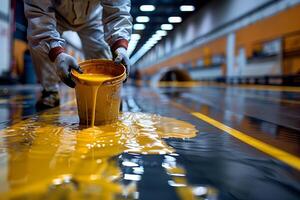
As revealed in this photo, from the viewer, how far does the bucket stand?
2.07 m

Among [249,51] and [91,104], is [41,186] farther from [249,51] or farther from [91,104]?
[249,51]

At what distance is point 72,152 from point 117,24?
54.1 inches

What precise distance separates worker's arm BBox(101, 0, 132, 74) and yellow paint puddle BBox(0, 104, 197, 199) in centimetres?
58

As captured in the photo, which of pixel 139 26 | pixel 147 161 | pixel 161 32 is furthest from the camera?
pixel 161 32

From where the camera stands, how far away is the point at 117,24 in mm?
2643

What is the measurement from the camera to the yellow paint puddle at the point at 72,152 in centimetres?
105

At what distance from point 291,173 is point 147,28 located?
1129 inches

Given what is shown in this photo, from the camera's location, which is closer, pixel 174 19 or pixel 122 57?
pixel 122 57

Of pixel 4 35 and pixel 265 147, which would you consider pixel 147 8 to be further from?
pixel 265 147

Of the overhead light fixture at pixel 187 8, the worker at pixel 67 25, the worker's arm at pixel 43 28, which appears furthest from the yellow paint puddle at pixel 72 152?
the overhead light fixture at pixel 187 8

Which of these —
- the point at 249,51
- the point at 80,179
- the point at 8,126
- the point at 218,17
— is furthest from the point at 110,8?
the point at 218,17

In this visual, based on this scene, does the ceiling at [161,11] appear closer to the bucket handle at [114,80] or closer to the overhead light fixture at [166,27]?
the overhead light fixture at [166,27]

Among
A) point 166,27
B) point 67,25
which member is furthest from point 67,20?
point 166,27

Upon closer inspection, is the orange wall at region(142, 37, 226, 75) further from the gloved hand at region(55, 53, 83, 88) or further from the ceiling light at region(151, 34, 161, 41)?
the gloved hand at region(55, 53, 83, 88)
